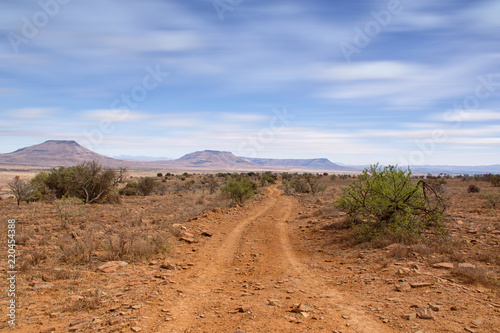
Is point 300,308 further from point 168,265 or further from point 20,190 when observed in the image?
point 20,190

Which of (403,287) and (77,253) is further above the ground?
(403,287)

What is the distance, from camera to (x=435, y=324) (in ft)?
15.1

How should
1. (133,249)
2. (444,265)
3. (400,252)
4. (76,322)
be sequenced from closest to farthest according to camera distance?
(76,322)
(444,265)
(400,252)
(133,249)

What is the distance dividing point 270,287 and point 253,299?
825 millimetres

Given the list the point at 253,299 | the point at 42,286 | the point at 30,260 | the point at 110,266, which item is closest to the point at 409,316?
the point at 253,299

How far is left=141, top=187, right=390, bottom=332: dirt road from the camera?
4863 millimetres

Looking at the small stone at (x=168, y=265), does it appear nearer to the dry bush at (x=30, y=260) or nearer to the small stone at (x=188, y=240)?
the small stone at (x=188, y=240)

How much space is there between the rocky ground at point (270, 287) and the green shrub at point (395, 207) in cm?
68

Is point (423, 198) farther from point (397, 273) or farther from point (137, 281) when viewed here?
point (137, 281)

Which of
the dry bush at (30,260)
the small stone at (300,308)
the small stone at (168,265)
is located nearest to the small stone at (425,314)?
the small stone at (300,308)

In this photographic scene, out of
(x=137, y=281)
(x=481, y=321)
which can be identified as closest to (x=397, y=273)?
(x=481, y=321)

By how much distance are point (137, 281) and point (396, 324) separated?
5452mm

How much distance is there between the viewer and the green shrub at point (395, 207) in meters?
9.39

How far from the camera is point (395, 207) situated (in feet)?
32.4
